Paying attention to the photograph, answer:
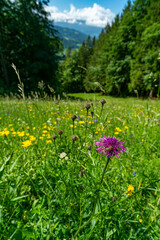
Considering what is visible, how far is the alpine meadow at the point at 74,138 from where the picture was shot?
42.0 inches

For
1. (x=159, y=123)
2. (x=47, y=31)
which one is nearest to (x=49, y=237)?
(x=159, y=123)

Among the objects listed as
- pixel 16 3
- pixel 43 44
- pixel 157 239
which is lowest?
pixel 157 239

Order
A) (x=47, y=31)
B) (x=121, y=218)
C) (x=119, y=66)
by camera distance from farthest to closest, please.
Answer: (x=119, y=66), (x=47, y=31), (x=121, y=218)

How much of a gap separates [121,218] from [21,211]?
2.68 feet

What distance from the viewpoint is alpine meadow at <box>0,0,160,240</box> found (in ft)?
3.50

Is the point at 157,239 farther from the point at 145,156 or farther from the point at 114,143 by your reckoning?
the point at 145,156

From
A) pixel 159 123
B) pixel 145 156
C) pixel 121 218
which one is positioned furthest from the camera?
pixel 159 123

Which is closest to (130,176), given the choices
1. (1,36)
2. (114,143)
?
(114,143)

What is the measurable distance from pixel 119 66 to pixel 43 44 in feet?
55.9

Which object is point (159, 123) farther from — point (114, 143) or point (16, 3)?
point (16, 3)

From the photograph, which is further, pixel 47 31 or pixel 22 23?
pixel 47 31

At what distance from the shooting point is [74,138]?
4.26ft

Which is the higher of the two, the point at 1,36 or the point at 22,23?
the point at 22,23

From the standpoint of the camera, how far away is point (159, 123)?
125 inches
